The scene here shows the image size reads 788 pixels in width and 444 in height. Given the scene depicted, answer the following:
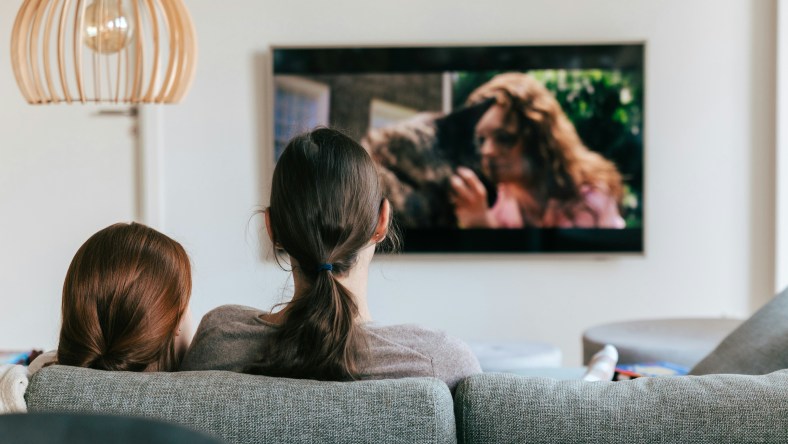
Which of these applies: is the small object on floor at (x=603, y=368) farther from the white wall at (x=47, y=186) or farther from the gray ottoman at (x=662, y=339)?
the white wall at (x=47, y=186)

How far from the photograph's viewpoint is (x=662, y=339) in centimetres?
335

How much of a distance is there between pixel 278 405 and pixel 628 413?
1.48 feet

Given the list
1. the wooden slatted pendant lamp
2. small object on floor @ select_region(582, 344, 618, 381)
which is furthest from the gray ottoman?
the wooden slatted pendant lamp

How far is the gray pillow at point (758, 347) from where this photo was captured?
7.08ft

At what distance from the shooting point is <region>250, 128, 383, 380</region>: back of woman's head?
5.10 feet

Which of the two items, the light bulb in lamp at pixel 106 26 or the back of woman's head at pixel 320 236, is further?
the light bulb in lamp at pixel 106 26

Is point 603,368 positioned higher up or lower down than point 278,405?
lower down

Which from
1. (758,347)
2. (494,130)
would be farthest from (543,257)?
(758,347)

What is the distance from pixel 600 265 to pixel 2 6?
279 centimetres

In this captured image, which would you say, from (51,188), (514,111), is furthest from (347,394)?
(51,188)

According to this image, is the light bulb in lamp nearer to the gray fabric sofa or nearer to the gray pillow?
the gray fabric sofa

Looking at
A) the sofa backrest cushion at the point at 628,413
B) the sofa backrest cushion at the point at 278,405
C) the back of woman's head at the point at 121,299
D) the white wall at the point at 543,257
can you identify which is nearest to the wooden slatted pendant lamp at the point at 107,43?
the back of woman's head at the point at 121,299

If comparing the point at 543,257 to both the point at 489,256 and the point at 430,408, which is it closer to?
the point at 489,256

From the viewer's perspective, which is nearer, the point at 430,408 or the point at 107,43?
the point at 430,408
